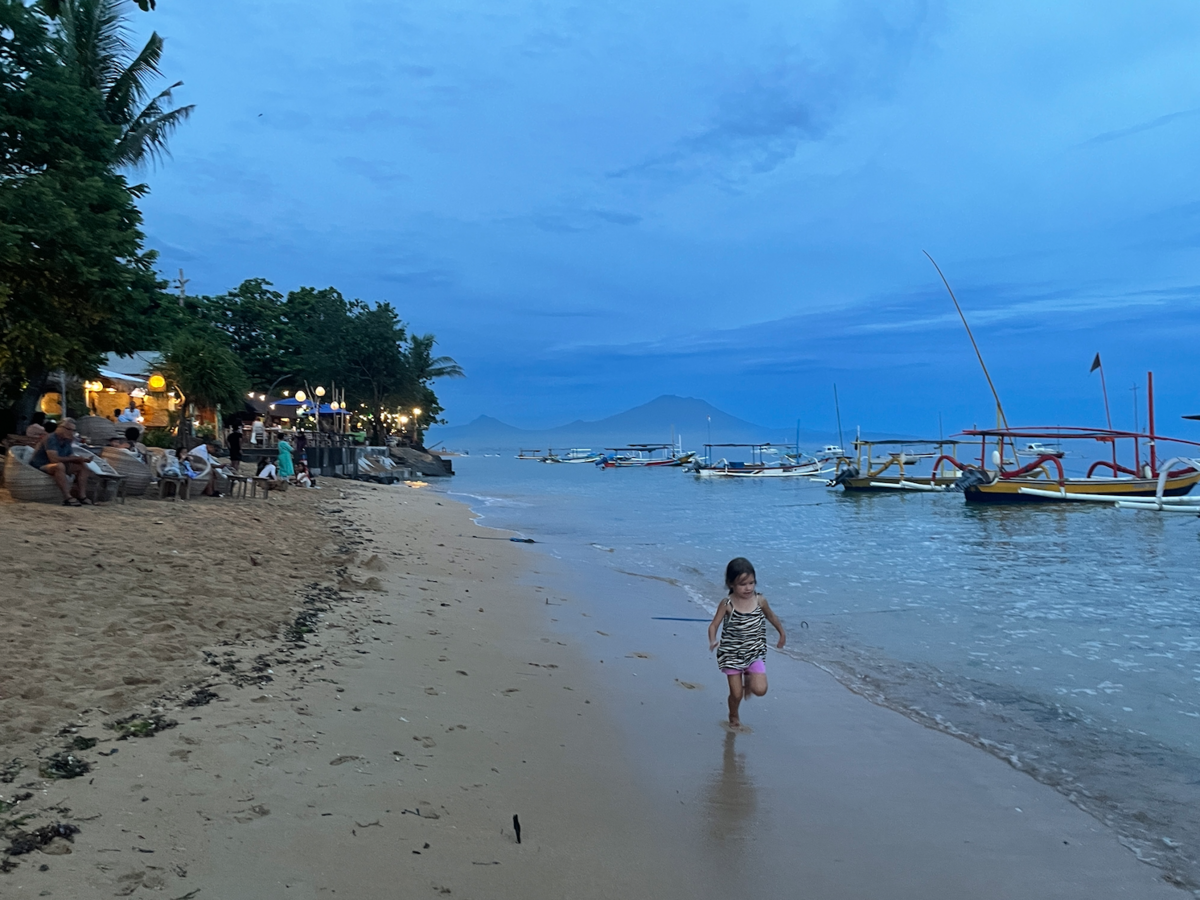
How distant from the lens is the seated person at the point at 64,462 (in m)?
10.1

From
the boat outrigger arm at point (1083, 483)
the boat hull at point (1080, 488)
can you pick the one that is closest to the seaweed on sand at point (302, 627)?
the boat outrigger arm at point (1083, 483)

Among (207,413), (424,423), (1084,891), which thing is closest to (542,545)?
(1084,891)

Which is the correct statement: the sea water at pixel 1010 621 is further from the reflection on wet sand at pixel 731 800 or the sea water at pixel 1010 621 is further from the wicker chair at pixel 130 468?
the wicker chair at pixel 130 468

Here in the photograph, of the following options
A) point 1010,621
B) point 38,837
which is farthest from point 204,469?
point 1010,621

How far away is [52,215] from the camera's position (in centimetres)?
1012

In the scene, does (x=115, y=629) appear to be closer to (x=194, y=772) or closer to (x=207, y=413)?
(x=194, y=772)

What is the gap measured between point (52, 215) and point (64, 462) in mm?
3366

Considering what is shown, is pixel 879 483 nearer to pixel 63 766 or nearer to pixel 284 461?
pixel 284 461

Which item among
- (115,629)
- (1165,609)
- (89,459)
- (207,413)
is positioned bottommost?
(1165,609)

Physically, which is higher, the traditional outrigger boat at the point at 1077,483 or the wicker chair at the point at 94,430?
the wicker chair at the point at 94,430

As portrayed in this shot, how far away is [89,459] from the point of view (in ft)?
34.5

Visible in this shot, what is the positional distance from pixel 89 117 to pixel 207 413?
51.1 feet

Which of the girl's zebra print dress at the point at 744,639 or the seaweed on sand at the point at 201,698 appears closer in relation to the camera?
the seaweed on sand at the point at 201,698

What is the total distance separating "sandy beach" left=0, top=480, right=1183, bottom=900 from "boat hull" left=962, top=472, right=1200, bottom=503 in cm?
3086
